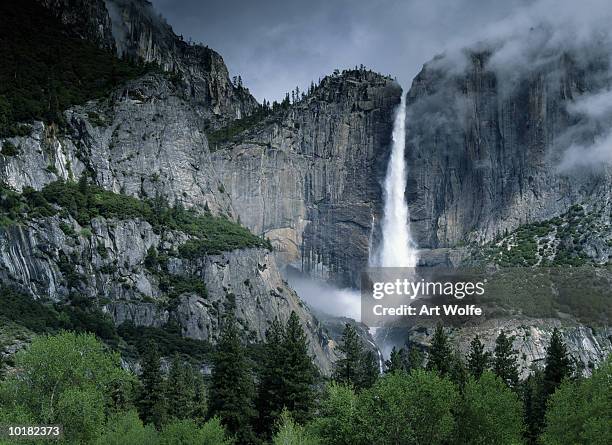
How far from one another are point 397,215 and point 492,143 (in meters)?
27.3

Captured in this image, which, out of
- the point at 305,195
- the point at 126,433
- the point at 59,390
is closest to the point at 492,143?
the point at 305,195

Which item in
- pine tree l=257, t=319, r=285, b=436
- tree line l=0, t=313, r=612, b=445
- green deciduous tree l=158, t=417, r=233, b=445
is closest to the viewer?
tree line l=0, t=313, r=612, b=445

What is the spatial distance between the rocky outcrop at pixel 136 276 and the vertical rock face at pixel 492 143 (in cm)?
5042

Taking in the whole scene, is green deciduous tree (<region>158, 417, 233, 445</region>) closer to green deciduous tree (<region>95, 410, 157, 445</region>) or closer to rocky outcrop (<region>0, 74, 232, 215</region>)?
green deciduous tree (<region>95, 410, 157, 445</region>)

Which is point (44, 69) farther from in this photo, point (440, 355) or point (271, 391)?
point (271, 391)

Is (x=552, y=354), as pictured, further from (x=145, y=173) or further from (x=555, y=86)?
(x=555, y=86)

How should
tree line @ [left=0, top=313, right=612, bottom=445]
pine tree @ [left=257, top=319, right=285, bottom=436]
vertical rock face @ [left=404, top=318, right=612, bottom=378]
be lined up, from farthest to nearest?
vertical rock face @ [left=404, top=318, right=612, bottom=378]
pine tree @ [left=257, top=319, right=285, bottom=436]
tree line @ [left=0, top=313, right=612, bottom=445]

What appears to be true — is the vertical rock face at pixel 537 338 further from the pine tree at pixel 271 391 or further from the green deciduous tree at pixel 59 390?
the green deciduous tree at pixel 59 390

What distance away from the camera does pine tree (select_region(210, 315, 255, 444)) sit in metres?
67.9

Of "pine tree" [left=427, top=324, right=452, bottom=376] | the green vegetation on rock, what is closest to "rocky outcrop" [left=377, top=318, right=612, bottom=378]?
"pine tree" [left=427, top=324, right=452, bottom=376]

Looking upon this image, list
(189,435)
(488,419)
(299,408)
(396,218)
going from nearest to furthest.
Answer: (189,435)
(488,419)
(299,408)
(396,218)

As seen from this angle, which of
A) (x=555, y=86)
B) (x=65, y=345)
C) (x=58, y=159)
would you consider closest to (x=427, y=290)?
(x=555, y=86)

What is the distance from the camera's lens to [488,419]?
52812 millimetres

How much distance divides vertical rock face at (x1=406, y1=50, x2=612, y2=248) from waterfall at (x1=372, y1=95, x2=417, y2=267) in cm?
210
